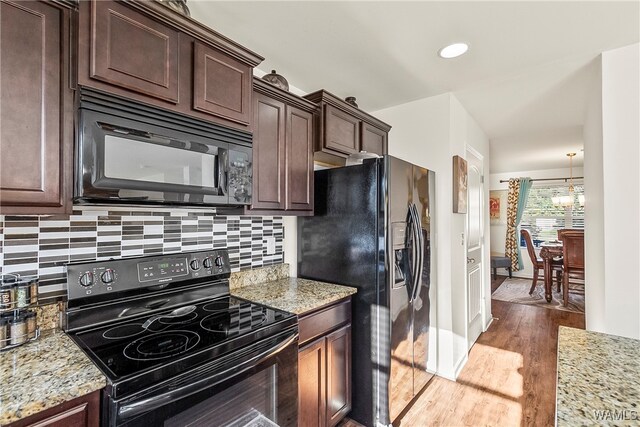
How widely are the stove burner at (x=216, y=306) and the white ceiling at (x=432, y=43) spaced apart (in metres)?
1.56

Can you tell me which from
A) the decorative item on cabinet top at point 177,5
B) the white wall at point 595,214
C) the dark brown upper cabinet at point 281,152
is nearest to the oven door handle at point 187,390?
the dark brown upper cabinet at point 281,152

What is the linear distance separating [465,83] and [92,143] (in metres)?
2.52

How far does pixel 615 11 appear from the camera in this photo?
1.58 m

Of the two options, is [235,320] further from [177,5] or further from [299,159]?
[177,5]

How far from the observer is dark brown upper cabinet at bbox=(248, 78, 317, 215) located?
174 centimetres

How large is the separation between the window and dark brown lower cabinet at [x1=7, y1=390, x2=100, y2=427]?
25.5 ft

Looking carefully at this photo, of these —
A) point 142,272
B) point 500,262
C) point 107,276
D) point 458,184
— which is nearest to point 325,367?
point 142,272

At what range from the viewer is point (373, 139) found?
259 cm

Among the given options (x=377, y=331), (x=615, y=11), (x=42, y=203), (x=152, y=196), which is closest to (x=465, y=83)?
(x=615, y=11)

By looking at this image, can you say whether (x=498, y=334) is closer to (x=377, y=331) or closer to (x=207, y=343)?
(x=377, y=331)

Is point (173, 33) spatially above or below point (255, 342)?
above

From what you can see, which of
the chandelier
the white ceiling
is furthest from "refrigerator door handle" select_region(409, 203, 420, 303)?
the chandelier

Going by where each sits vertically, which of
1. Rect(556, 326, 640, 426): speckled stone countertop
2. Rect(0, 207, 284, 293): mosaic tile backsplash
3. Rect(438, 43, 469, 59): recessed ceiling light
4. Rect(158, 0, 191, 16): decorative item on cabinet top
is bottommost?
Rect(556, 326, 640, 426): speckled stone countertop

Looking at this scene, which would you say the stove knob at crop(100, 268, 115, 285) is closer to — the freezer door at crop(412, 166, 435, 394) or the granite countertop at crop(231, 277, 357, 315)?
the granite countertop at crop(231, 277, 357, 315)
